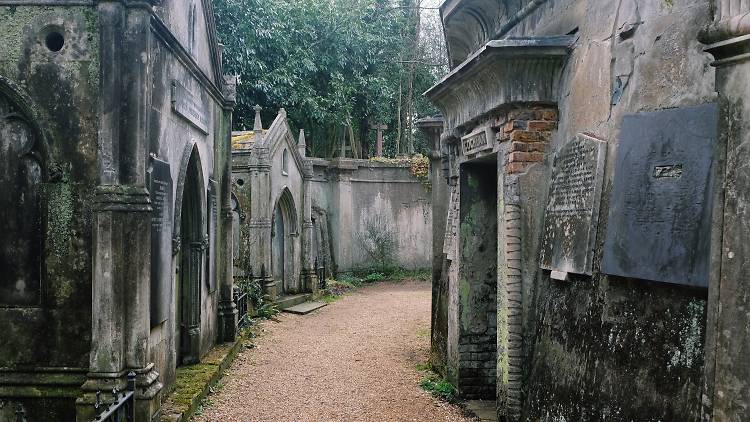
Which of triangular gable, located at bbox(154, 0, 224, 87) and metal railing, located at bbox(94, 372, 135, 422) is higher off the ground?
triangular gable, located at bbox(154, 0, 224, 87)

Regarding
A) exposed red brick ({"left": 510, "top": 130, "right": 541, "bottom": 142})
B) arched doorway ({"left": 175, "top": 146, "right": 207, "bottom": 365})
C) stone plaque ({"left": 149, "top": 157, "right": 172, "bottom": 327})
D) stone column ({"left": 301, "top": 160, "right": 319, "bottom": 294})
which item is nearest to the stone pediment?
exposed red brick ({"left": 510, "top": 130, "right": 541, "bottom": 142})

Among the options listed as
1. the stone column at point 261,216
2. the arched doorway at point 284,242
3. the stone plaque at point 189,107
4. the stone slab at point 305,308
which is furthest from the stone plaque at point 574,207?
the arched doorway at point 284,242

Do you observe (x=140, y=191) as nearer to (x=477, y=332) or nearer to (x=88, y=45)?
(x=88, y=45)

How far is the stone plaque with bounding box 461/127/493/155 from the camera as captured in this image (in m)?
6.44

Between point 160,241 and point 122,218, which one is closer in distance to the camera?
point 122,218

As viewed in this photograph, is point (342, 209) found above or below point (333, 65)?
below

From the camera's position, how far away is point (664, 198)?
149 inches

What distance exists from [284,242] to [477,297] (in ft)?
34.3

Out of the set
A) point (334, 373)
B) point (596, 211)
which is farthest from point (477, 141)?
point (334, 373)

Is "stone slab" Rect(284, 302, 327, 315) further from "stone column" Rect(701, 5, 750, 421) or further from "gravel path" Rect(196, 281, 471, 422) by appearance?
"stone column" Rect(701, 5, 750, 421)

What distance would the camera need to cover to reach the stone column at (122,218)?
539 cm

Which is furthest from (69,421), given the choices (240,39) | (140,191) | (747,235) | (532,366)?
(240,39)

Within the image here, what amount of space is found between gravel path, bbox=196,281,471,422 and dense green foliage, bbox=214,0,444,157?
413 inches

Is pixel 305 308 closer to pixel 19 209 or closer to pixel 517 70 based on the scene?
pixel 19 209
